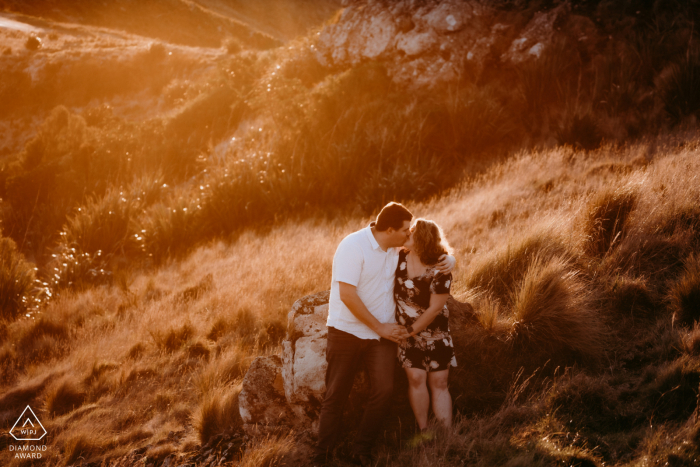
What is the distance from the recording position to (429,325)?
12.9 ft

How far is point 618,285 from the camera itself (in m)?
4.85

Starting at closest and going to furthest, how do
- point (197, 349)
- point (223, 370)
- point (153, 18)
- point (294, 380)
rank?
point (294, 380) < point (223, 370) < point (197, 349) < point (153, 18)

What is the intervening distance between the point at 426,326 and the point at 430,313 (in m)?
0.13

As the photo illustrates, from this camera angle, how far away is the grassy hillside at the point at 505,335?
3561mm

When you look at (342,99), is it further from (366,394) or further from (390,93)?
(366,394)

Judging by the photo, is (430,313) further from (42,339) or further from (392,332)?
(42,339)

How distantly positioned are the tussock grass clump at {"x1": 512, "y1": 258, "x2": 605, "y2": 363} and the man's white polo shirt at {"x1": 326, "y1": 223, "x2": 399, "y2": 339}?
1.44 meters

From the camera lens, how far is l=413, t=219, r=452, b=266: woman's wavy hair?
3.84 m

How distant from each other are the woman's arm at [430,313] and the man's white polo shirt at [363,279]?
0.98 feet

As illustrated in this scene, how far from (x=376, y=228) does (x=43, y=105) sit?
23.4 metres

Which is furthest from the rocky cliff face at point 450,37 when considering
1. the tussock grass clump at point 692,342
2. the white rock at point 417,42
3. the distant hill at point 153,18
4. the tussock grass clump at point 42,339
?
the distant hill at point 153,18

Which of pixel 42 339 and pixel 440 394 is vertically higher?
pixel 42 339

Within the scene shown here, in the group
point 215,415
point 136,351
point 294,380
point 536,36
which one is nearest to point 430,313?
point 294,380

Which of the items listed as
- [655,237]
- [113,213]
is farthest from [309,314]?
[113,213]
